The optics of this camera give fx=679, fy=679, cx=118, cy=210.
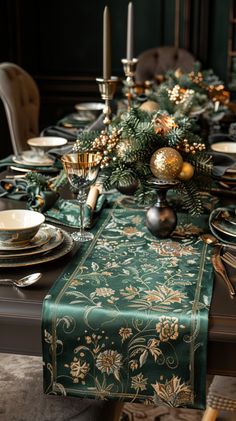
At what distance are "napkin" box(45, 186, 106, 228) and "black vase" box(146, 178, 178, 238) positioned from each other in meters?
0.16

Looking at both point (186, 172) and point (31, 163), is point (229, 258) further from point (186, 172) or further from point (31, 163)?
point (31, 163)

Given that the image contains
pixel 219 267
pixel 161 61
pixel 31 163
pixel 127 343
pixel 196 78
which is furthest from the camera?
pixel 161 61

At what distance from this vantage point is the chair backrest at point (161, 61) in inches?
171

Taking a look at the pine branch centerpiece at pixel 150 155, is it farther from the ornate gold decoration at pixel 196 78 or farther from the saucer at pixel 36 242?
the ornate gold decoration at pixel 196 78

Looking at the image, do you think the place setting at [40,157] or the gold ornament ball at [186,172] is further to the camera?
the place setting at [40,157]

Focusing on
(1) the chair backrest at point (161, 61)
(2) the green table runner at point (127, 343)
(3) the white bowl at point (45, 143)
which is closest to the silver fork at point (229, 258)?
(2) the green table runner at point (127, 343)

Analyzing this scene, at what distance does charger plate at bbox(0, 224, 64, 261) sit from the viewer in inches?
50.1

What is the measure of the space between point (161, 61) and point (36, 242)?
3.27m

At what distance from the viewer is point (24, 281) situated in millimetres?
1187

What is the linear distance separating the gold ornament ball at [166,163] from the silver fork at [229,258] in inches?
8.7

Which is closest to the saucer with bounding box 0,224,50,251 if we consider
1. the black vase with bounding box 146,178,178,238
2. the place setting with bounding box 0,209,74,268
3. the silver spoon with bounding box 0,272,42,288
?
the place setting with bounding box 0,209,74,268

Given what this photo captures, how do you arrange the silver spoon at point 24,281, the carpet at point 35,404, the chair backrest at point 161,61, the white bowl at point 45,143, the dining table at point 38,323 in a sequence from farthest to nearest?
the chair backrest at point 161,61, the white bowl at point 45,143, the carpet at point 35,404, the silver spoon at point 24,281, the dining table at point 38,323

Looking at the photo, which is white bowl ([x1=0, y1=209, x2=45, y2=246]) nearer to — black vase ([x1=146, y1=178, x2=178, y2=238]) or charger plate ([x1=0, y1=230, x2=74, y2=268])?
charger plate ([x1=0, y1=230, x2=74, y2=268])

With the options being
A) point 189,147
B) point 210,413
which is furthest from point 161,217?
point 210,413
